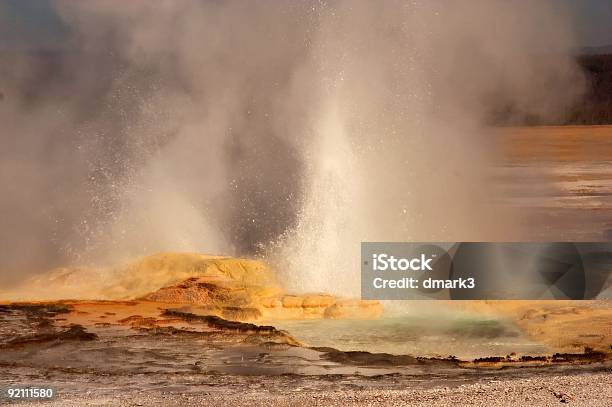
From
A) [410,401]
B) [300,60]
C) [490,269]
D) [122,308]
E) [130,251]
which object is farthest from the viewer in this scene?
[300,60]

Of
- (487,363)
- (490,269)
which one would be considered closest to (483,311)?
(490,269)

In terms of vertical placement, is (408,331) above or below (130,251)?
below

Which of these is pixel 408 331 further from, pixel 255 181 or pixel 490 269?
pixel 255 181

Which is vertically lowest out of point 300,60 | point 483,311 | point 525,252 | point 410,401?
point 410,401

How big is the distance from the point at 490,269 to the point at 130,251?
4.60 meters

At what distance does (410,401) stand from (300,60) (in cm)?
896

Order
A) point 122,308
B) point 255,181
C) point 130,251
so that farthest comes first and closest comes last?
point 255,181
point 130,251
point 122,308

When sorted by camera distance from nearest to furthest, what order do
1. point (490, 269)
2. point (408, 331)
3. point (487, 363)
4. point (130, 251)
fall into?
point (487, 363)
point (408, 331)
point (490, 269)
point (130, 251)

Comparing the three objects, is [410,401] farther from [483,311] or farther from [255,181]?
[255,181]

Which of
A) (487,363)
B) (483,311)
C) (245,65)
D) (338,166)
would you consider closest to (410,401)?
(487,363)

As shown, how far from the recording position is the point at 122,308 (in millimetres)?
10195

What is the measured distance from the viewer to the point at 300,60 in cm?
1463

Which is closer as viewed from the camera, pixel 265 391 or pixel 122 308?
pixel 265 391

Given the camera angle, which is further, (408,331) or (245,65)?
(245,65)
